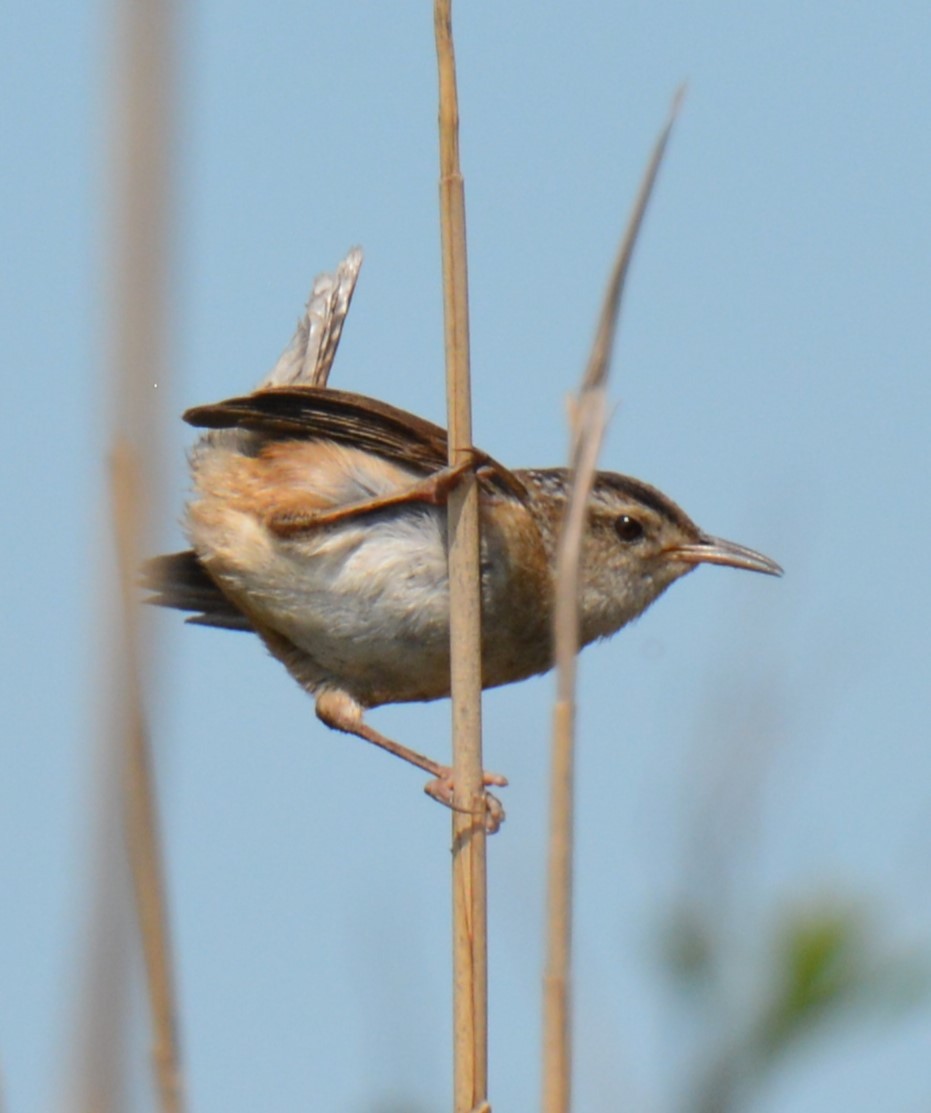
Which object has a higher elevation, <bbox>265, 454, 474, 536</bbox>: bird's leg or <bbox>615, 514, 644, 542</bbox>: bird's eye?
<bbox>265, 454, 474, 536</bbox>: bird's leg

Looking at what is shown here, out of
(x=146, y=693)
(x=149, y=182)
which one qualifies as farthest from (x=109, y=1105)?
(x=149, y=182)

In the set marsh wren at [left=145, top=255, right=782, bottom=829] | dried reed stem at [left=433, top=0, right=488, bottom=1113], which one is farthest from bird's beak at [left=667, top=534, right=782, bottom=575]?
dried reed stem at [left=433, top=0, right=488, bottom=1113]

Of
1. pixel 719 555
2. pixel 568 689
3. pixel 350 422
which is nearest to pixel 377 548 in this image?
pixel 350 422

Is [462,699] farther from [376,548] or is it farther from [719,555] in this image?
[719,555]

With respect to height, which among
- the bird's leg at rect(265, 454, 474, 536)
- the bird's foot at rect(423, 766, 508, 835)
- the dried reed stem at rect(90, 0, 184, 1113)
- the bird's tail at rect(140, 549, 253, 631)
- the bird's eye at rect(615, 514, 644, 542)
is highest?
the dried reed stem at rect(90, 0, 184, 1113)

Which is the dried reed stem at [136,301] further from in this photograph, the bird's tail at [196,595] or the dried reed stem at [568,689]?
the bird's tail at [196,595]

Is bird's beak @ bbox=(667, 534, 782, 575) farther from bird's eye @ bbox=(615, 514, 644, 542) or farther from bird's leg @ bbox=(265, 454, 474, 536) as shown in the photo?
bird's leg @ bbox=(265, 454, 474, 536)
